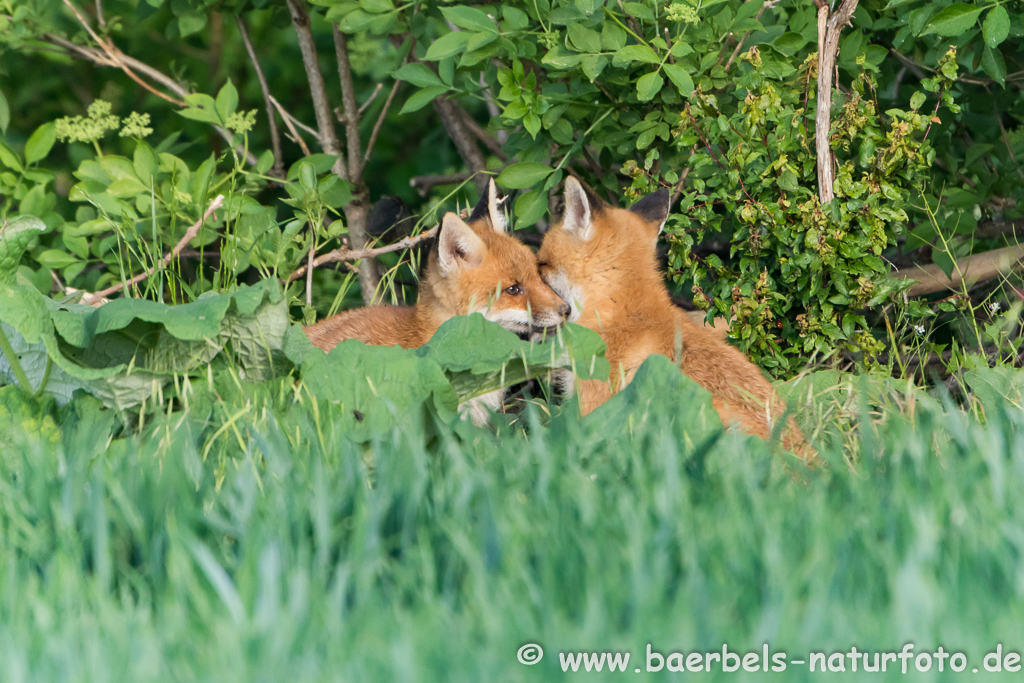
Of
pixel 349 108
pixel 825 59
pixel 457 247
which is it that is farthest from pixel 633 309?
pixel 349 108

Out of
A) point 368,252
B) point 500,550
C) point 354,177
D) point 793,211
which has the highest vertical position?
point 500,550

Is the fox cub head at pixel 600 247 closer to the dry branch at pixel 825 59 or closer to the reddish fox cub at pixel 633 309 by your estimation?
the reddish fox cub at pixel 633 309

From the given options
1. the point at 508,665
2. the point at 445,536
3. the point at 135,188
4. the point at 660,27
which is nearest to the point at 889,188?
the point at 660,27

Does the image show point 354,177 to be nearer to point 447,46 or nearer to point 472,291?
point 472,291

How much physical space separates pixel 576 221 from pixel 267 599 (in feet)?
8.44

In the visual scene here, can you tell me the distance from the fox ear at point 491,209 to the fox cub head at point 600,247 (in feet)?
1.08

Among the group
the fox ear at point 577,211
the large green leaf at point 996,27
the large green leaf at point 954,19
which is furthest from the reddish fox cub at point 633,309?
the large green leaf at point 996,27

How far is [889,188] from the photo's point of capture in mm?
3457

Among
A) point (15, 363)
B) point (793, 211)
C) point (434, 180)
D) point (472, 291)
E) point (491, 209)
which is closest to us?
point (15, 363)

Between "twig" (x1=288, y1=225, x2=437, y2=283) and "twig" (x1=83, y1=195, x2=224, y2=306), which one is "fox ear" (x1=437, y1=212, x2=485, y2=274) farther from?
"twig" (x1=83, y1=195, x2=224, y2=306)

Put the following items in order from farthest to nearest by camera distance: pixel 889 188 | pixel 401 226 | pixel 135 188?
pixel 401 226
pixel 135 188
pixel 889 188

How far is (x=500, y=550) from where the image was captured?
1.79m

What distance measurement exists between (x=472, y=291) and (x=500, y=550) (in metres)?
2.28

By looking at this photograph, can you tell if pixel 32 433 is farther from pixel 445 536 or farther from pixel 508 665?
pixel 508 665
